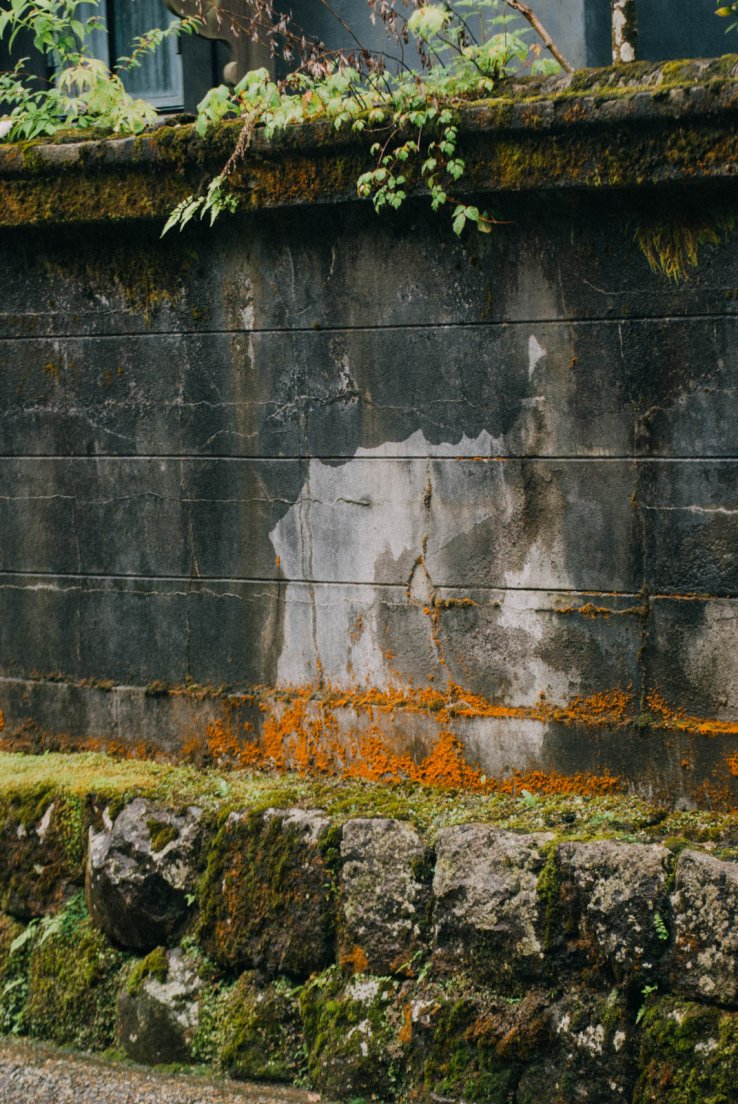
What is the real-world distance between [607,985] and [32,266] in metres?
4.30

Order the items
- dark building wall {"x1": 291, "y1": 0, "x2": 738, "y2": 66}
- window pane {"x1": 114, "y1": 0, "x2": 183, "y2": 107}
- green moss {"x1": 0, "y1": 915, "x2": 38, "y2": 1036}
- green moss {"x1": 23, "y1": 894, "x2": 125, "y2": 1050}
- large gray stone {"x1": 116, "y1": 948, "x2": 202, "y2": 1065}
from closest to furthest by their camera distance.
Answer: large gray stone {"x1": 116, "y1": 948, "x2": 202, "y2": 1065}, green moss {"x1": 23, "y1": 894, "x2": 125, "y2": 1050}, green moss {"x1": 0, "y1": 915, "x2": 38, "y2": 1036}, dark building wall {"x1": 291, "y1": 0, "x2": 738, "y2": 66}, window pane {"x1": 114, "y1": 0, "x2": 183, "y2": 107}

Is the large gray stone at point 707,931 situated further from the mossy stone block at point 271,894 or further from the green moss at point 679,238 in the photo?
the green moss at point 679,238

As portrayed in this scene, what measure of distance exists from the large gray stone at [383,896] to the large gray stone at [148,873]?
30.1 inches

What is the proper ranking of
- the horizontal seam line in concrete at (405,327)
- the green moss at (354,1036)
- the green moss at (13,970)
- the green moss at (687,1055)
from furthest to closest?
the green moss at (13,970) < the horizontal seam line in concrete at (405,327) < the green moss at (354,1036) < the green moss at (687,1055)

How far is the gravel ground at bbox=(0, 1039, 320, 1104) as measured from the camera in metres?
4.39

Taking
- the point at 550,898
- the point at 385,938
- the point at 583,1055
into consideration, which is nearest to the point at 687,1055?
the point at 583,1055

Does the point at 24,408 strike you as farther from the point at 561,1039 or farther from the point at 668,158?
the point at 561,1039

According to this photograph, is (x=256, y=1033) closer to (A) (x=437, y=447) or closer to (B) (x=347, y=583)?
(B) (x=347, y=583)

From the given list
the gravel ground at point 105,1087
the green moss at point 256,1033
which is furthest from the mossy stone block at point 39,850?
the green moss at point 256,1033

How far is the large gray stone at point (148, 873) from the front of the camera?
4.86 m

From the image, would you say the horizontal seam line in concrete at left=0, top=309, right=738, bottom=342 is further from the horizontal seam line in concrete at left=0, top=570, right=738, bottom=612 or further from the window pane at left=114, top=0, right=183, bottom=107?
the window pane at left=114, top=0, right=183, bottom=107

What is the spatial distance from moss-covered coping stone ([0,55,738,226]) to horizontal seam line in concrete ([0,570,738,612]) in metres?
1.67

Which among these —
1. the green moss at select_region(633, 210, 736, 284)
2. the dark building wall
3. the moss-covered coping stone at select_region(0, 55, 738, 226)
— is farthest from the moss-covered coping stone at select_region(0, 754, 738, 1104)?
the dark building wall

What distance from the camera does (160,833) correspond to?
4887 millimetres
